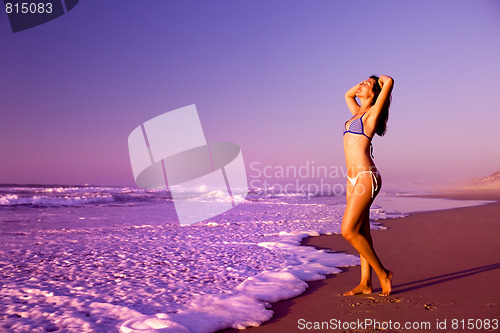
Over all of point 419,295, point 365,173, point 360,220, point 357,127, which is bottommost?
point 419,295

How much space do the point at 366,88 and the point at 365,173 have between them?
972mm

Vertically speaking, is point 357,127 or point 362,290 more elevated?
point 357,127

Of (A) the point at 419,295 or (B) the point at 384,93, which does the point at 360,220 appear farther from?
(B) the point at 384,93

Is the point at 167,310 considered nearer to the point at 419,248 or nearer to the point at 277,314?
the point at 277,314

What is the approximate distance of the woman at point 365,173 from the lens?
330cm

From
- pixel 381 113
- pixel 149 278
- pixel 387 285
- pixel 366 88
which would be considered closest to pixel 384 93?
pixel 381 113

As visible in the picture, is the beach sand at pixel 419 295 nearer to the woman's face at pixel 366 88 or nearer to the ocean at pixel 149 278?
the ocean at pixel 149 278

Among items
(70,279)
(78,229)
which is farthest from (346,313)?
(78,229)

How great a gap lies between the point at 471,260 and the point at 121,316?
483 cm

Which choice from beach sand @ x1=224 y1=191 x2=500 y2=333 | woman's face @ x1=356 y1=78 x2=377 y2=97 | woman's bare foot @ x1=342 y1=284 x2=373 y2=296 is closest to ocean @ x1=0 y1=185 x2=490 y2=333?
beach sand @ x1=224 y1=191 x2=500 y2=333

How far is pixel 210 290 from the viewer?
12.5 ft

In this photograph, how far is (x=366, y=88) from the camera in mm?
3650

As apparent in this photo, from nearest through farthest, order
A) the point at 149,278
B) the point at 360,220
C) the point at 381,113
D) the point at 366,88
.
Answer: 1. the point at 360,220
2. the point at 381,113
3. the point at 366,88
4. the point at 149,278

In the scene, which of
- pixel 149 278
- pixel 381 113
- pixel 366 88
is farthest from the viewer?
pixel 149 278
